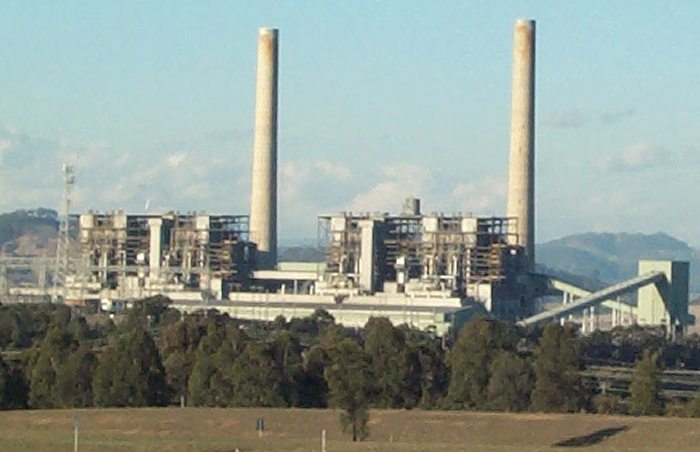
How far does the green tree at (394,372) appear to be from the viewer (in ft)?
230

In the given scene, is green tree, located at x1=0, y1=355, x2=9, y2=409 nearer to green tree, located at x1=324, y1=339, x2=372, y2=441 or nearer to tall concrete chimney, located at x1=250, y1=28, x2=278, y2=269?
green tree, located at x1=324, y1=339, x2=372, y2=441

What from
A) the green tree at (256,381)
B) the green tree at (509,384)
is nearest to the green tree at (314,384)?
the green tree at (256,381)

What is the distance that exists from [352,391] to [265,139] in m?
81.3

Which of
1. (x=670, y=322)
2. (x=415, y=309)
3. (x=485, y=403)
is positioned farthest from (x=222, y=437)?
(x=670, y=322)

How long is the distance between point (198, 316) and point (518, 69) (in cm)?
3949

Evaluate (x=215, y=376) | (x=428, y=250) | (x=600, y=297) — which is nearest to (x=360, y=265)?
(x=428, y=250)

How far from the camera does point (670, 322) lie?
133 m

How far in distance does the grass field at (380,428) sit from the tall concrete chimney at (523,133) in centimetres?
6726

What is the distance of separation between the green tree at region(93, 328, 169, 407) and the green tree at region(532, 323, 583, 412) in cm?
1372

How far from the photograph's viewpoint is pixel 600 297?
130875 millimetres

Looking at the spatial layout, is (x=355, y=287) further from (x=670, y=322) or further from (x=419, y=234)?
(x=670, y=322)

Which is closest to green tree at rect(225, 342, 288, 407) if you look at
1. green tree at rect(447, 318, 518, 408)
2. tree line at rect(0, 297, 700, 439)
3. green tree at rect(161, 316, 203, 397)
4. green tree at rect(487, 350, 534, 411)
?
tree line at rect(0, 297, 700, 439)

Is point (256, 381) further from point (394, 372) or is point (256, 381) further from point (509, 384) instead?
point (509, 384)

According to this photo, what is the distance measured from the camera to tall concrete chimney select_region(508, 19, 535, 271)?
129 m
